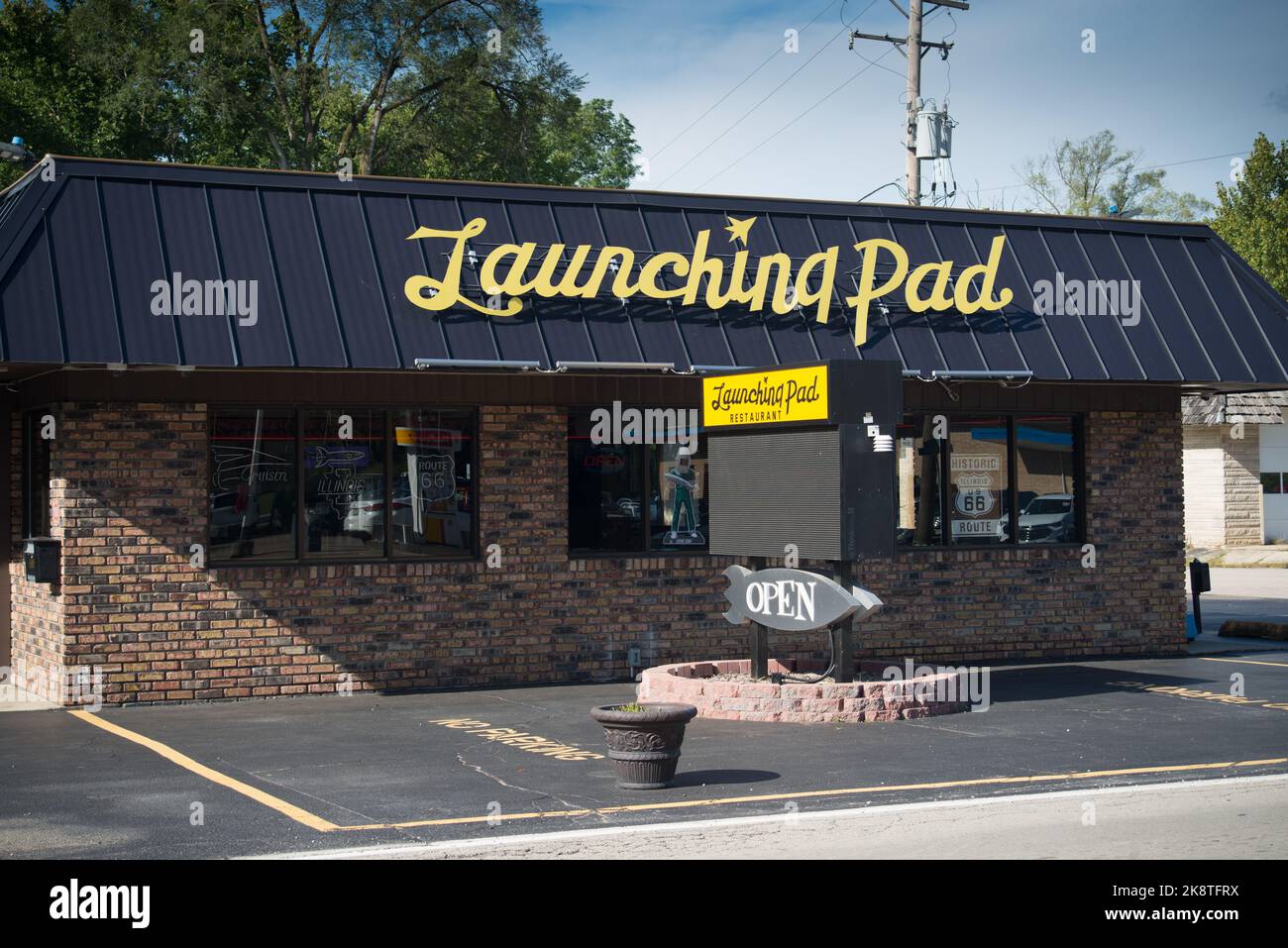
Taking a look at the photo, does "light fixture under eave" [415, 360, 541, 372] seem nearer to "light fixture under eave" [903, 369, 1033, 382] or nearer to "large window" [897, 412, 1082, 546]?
"light fixture under eave" [903, 369, 1033, 382]

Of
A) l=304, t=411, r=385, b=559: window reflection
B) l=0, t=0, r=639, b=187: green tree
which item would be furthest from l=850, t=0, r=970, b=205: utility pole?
l=304, t=411, r=385, b=559: window reflection

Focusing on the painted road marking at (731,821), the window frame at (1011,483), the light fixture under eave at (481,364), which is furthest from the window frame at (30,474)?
the window frame at (1011,483)

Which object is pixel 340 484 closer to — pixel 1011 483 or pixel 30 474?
pixel 30 474

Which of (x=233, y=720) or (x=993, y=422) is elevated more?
(x=993, y=422)

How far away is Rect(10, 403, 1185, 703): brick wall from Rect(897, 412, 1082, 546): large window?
295 millimetres

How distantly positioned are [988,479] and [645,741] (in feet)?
31.1

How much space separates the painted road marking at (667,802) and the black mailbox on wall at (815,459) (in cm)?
327

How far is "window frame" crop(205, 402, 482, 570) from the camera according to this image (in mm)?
15414

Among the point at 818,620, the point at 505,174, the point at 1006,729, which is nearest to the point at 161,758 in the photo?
the point at 818,620

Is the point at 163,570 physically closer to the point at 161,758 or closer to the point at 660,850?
the point at 161,758

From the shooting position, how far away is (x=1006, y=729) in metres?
13.3

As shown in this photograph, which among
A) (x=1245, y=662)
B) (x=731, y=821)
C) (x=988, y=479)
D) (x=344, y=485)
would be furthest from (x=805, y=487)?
(x=1245, y=662)
